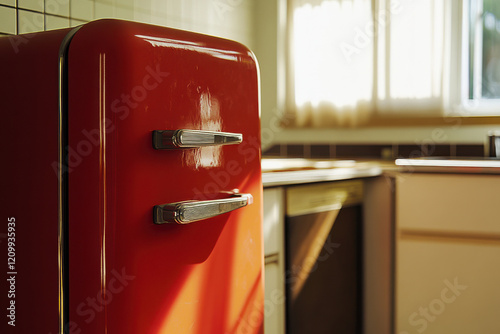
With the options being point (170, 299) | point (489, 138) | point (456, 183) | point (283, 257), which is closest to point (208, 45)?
point (170, 299)

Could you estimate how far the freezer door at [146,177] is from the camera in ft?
3.17

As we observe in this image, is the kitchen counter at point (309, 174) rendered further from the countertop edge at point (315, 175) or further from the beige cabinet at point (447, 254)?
the beige cabinet at point (447, 254)

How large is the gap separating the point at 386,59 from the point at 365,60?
11cm

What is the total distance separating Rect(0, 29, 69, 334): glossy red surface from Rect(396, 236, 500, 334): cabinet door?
1.45 meters

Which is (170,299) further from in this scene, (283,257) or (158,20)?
(158,20)

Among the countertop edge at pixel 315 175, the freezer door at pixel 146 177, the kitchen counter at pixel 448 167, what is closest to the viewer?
the freezer door at pixel 146 177

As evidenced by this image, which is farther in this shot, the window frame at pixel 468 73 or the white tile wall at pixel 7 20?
the window frame at pixel 468 73

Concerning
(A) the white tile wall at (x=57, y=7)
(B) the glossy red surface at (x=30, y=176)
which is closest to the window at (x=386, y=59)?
(A) the white tile wall at (x=57, y=7)

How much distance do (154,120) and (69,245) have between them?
10.7 inches

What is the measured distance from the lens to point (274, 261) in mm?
1635

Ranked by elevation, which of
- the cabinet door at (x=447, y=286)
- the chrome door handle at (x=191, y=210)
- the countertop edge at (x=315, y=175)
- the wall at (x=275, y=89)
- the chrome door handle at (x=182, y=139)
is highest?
the wall at (x=275, y=89)

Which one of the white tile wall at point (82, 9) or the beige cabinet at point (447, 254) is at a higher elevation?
the white tile wall at point (82, 9)

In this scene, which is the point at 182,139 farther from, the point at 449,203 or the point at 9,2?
the point at 449,203

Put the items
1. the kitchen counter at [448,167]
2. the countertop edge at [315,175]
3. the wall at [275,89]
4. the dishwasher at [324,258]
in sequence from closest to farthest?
the countertop edge at [315,175] → the dishwasher at [324,258] → the kitchen counter at [448,167] → the wall at [275,89]
